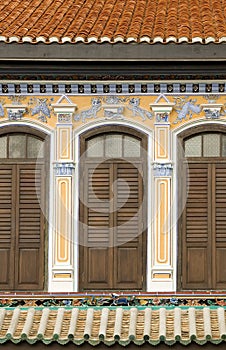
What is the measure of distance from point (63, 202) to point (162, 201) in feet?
5.40

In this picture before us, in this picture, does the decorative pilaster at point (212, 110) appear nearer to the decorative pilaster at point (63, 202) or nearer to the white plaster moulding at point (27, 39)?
the decorative pilaster at point (63, 202)

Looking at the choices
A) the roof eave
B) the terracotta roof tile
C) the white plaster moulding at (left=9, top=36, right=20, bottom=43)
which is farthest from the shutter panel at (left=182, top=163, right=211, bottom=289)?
the white plaster moulding at (left=9, top=36, right=20, bottom=43)

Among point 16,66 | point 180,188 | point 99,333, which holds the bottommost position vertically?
point 99,333

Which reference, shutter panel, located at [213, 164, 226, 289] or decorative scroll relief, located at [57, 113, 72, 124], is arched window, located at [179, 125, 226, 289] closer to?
shutter panel, located at [213, 164, 226, 289]

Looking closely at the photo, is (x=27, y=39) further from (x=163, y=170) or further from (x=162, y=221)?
(x=162, y=221)

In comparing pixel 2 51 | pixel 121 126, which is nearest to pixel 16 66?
pixel 2 51

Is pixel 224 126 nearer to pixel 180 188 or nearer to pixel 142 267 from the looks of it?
pixel 180 188

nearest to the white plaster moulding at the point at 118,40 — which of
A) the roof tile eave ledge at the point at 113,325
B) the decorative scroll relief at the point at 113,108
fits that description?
the decorative scroll relief at the point at 113,108

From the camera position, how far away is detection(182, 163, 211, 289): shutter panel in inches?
776

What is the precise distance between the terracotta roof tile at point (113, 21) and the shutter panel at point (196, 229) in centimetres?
226

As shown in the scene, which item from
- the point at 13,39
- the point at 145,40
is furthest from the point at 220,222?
the point at 13,39

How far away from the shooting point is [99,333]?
1639cm

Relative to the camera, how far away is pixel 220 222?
19844 millimetres

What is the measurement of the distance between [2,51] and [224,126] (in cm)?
387
